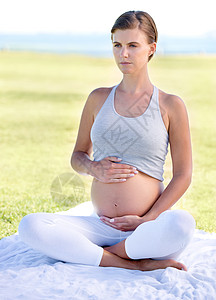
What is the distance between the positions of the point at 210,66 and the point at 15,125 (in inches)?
592

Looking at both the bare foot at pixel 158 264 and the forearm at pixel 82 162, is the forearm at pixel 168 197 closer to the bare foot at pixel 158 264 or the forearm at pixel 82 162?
the bare foot at pixel 158 264

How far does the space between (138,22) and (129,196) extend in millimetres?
1012

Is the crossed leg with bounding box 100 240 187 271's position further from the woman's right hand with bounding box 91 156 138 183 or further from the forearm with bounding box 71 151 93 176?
the forearm with bounding box 71 151 93 176

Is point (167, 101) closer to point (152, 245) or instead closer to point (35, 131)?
point (152, 245)

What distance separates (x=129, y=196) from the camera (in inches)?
117

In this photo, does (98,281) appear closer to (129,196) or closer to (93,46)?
(129,196)

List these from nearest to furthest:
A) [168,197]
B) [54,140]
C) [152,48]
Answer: [168,197] < [152,48] < [54,140]

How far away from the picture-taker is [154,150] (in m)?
3.00

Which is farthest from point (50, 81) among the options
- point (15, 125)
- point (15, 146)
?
point (15, 146)

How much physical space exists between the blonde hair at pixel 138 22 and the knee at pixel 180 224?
3.42 feet

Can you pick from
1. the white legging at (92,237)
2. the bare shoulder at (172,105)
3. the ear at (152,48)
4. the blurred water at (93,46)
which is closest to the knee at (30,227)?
the white legging at (92,237)

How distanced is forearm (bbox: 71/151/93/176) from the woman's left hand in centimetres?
31

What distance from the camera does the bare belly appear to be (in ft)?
9.75

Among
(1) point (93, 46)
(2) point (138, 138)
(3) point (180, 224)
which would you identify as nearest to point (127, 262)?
(3) point (180, 224)
